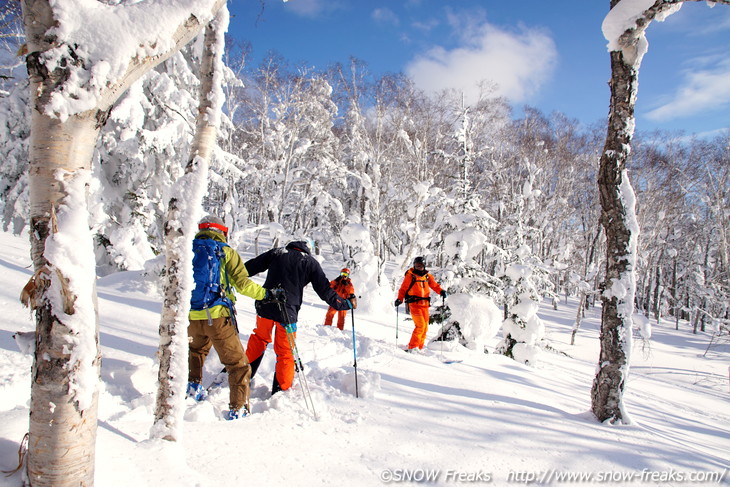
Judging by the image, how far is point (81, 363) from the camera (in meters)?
1.58

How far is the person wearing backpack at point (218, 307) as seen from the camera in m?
3.44

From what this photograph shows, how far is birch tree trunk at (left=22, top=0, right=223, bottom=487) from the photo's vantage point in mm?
1475

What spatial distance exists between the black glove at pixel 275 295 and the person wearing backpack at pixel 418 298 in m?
3.47

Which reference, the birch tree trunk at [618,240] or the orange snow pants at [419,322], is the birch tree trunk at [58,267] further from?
the orange snow pants at [419,322]

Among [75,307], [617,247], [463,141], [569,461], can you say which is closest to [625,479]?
[569,461]

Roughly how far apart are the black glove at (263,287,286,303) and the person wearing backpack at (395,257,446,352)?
3470 millimetres

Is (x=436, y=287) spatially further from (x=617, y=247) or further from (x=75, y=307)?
(x=75, y=307)

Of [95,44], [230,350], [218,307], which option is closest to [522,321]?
[230,350]

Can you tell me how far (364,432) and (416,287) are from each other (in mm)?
4440

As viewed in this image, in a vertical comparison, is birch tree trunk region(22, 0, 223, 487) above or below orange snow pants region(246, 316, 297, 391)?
above

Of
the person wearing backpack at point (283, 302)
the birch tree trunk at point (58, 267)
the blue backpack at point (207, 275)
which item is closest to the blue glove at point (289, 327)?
the person wearing backpack at point (283, 302)

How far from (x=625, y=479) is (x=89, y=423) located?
12.0 ft

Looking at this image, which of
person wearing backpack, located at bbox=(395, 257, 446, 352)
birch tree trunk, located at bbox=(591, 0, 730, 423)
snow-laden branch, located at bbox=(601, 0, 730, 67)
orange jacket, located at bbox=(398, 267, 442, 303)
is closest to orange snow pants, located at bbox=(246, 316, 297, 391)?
person wearing backpack, located at bbox=(395, 257, 446, 352)

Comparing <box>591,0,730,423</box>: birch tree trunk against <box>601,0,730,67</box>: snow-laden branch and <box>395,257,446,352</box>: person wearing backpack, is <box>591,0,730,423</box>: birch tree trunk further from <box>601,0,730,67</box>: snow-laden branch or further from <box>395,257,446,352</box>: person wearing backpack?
<box>395,257,446,352</box>: person wearing backpack
